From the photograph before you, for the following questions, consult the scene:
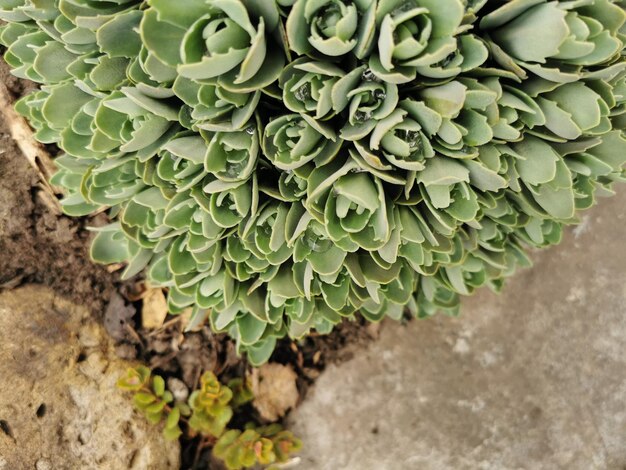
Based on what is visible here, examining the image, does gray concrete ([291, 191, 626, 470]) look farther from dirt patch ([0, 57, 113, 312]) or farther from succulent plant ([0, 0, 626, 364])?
dirt patch ([0, 57, 113, 312])

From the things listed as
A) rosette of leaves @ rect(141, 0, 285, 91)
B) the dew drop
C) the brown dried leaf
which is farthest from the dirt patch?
the dew drop

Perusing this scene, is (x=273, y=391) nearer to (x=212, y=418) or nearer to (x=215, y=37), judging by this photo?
(x=212, y=418)

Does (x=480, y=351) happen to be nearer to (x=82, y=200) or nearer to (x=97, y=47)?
(x=82, y=200)

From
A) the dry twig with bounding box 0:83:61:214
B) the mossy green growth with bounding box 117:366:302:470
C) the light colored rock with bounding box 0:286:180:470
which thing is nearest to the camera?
the light colored rock with bounding box 0:286:180:470

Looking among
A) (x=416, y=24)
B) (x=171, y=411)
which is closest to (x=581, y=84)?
(x=416, y=24)

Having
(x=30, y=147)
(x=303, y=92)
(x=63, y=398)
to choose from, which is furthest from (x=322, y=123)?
(x=63, y=398)

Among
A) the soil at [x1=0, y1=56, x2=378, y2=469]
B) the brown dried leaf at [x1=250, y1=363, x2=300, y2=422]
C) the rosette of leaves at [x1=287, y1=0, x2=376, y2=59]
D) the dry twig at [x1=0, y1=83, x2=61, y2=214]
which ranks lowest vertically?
the brown dried leaf at [x1=250, y1=363, x2=300, y2=422]

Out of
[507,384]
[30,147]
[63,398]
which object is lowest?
[507,384]

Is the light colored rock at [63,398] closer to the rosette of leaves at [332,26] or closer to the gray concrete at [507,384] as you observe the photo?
the gray concrete at [507,384]
